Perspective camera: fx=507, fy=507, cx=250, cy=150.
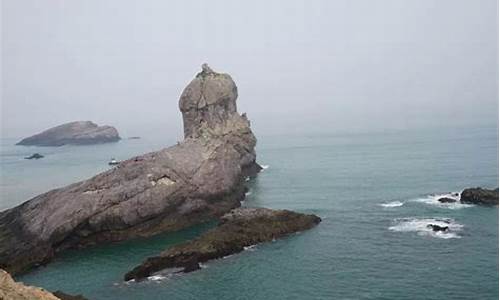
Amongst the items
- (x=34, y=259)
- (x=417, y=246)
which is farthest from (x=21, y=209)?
(x=417, y=246)

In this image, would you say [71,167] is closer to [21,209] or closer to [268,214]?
[21,209]

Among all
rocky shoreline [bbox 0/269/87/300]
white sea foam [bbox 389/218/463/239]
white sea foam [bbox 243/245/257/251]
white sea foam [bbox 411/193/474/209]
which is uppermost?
rocky shoreline [bbox 0/269/87/300]

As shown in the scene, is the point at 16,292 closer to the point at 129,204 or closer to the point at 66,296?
the point at 66,296

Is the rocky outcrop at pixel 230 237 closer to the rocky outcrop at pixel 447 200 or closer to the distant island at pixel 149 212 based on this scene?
the distant island at pixel 149 212

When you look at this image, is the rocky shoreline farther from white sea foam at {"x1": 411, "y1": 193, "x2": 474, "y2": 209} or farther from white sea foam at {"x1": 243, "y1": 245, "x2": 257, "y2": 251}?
white sea foam at {"x1": 411, "y1": 193, "x2": 474, "y2": 209}

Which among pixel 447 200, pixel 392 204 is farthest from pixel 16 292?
pixel 447 200

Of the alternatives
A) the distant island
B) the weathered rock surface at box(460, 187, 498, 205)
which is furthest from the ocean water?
the distant island

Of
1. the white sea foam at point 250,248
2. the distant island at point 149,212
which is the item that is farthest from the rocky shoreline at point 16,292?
the white sea foam at point 250,248
